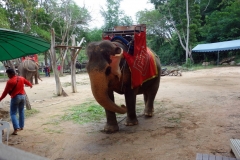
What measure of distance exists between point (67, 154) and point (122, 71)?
173 centimetres

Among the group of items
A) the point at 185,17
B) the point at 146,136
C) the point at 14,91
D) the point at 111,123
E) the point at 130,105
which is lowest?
the point at 146,136

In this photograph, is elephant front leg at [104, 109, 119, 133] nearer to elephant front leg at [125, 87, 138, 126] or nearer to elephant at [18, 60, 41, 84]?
elephant front leg at [125, 87, 138, 126]

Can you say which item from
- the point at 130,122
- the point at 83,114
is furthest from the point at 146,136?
the point at 83,114

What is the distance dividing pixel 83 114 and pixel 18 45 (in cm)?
311

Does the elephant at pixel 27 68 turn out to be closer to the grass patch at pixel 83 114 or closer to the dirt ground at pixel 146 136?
the grass patch at pixel 83 114

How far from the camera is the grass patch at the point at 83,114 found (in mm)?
5875

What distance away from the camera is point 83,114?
253 inches

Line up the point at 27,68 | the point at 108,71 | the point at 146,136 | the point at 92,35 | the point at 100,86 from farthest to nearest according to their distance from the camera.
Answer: the point at 92,35 → the point at 27,68 → the point at 146,136 → the point at 108,71 → the point at 100,86

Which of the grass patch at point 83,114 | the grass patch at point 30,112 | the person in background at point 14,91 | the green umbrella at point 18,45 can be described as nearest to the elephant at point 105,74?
the green umbrella at point 18,45

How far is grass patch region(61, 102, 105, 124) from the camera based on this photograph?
588 centimetres

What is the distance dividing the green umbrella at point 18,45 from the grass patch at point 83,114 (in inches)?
91.3

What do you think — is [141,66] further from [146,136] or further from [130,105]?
[146,136]

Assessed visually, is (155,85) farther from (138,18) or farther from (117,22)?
(138,18)

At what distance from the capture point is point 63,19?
24.0 m
